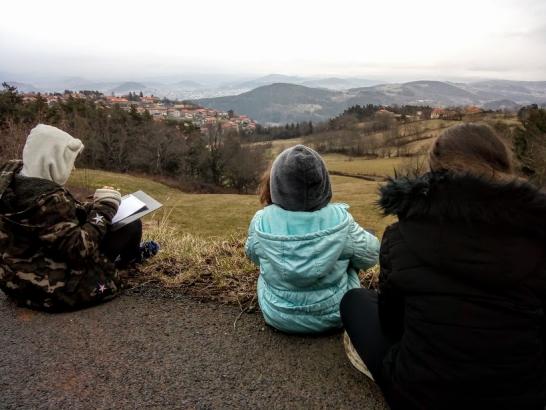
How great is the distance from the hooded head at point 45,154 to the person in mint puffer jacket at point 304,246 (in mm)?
1491

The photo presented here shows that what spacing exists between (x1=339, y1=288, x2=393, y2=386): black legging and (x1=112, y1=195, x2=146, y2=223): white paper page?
1.93 metres

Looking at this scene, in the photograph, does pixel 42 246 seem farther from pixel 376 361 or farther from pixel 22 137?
pixel 22 137

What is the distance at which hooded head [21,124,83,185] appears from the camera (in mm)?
3029

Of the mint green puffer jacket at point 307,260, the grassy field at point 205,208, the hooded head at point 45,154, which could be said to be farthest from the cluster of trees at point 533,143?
the hooded head at point 45,154

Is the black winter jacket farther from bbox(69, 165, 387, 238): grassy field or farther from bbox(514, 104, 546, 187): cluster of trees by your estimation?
bbox(514, 104, 546, 187): cluster of trees

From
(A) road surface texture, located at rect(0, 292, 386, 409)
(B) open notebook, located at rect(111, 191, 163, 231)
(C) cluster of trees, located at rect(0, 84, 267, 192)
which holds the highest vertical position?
(B) open notebook, located at rect(111, 191, 163, 231)

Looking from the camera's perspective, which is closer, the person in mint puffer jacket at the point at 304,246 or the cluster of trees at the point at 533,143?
the person in mint puffer jacket at the point at 304,246

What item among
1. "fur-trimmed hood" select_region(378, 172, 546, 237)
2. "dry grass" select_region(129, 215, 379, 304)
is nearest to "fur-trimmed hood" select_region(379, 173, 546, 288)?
"fur-trimmed hood" select_region(378, 172, 546, 237)

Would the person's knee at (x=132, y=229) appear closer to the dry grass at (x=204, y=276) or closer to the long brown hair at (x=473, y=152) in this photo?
the dry grass at (x=204, y=276)

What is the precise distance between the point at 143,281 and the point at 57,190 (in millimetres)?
1152

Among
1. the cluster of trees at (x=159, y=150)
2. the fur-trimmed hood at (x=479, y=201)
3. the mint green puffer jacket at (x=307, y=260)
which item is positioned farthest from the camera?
the cluster of trees at (x=159, y=150)

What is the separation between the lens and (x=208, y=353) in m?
2.69

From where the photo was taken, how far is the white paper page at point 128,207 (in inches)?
139

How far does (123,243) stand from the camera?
12.1 feet
